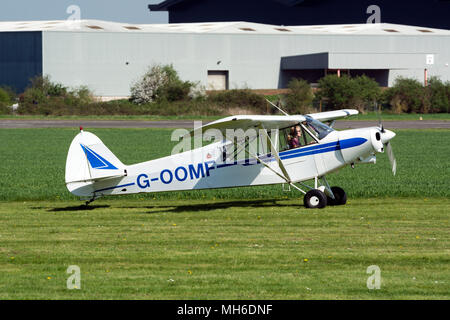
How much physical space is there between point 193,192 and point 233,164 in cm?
324

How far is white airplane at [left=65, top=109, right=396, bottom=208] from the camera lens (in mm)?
15922

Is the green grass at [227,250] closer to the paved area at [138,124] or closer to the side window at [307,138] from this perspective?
the side window at [307,138]

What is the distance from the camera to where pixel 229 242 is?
12344 mm

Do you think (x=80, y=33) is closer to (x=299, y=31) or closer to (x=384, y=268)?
(x=299, y=31)

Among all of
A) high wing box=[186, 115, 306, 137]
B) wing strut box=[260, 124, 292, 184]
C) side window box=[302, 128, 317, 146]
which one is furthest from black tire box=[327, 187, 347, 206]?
high wing box=[186, 115, 306, 137]

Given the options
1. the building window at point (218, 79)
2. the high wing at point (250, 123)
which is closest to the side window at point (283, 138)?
the high wing at point (250, 123)

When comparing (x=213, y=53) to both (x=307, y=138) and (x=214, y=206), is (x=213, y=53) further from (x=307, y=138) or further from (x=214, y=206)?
(x=307, y=138)

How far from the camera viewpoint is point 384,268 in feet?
33.6

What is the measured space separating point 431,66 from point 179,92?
92.6ft

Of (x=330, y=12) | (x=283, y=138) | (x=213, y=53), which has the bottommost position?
(x=283, y=138)

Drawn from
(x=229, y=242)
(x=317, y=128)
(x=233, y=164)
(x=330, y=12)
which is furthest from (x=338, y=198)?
(x=330, y=12)

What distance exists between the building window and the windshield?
202ft

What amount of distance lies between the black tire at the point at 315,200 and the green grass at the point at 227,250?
195 millimetres

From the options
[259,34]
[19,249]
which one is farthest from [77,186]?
[259,34]
